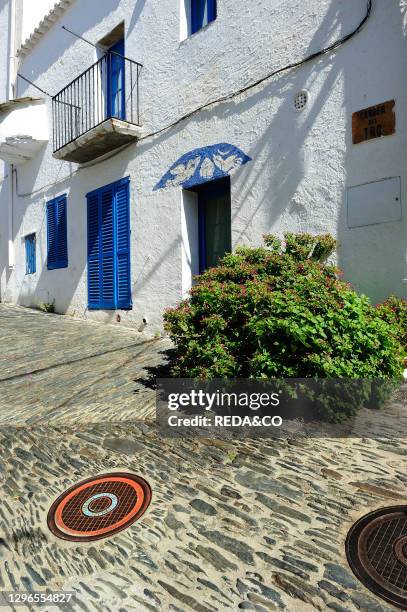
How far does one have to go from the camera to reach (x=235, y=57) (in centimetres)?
661

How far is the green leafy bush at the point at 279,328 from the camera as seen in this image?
3520 millimetres

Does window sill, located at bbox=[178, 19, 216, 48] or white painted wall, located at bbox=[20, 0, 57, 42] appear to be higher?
white painted wall, located at bbox=[20, 0, 57, 42]

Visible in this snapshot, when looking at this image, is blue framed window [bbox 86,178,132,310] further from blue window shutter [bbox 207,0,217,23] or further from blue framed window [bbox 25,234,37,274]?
blue framed window [bbox 25,234,37,274]

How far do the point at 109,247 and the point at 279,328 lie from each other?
19.8 ft

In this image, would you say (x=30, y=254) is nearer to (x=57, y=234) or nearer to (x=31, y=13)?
(x=57, y=234)

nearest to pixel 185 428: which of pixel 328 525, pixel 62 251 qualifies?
pixel 328 525

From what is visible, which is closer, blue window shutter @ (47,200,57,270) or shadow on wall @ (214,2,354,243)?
shadow on wall @ (214,2,354,243)

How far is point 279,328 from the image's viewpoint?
360cm

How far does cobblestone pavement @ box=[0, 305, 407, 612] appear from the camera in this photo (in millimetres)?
1946

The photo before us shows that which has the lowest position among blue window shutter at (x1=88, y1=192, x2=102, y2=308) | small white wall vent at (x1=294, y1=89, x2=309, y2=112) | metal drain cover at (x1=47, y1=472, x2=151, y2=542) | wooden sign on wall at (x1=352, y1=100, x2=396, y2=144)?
metal drain cover at (x1=47, y1=472, x2=151, y2=542)

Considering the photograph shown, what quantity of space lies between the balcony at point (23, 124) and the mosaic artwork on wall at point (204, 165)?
5223 mm

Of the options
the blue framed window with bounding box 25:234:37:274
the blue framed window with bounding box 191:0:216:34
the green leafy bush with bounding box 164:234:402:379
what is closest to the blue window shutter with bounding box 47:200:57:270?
the blue framed window with bounding box 25:234:37:274

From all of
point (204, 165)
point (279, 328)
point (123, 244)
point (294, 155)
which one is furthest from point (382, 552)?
point (123, 244)

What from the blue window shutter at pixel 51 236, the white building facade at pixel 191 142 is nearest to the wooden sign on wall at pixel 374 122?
the white building facade at pixel 191 142
